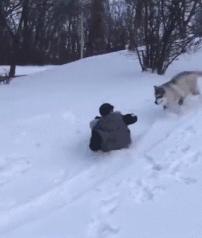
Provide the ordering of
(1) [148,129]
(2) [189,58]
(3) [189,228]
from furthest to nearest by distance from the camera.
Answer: (2) [189,58] → (1) [148,129] → (3) [189,228]

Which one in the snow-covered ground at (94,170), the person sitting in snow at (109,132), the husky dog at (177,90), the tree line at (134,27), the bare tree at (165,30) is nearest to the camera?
the snow-covered ground at (94,170)

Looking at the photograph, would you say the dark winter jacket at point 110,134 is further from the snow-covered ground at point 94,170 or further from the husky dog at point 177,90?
the husky dog at point 177,90

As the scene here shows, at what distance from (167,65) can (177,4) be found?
1258 millimetres

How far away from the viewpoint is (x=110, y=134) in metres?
7.76

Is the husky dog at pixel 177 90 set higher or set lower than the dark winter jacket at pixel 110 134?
higher

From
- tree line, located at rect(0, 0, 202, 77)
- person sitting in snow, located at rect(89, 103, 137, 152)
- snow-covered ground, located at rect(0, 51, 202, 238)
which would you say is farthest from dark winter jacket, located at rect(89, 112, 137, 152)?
tree line, located at rect(0, 0, 202, 77)

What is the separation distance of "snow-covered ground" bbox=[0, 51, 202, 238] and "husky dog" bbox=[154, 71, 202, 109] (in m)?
0.19

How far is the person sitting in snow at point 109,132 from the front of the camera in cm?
773

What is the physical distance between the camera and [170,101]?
8844 millimetres

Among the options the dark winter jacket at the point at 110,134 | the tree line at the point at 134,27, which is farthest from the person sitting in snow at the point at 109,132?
the tree line at the point at 134,27

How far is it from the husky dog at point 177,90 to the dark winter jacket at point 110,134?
1.02m

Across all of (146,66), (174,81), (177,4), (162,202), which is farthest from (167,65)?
(162,202)

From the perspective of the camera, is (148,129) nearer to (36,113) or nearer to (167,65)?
(36,113)

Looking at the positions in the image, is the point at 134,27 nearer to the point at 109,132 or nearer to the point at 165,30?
the point at 165,30
